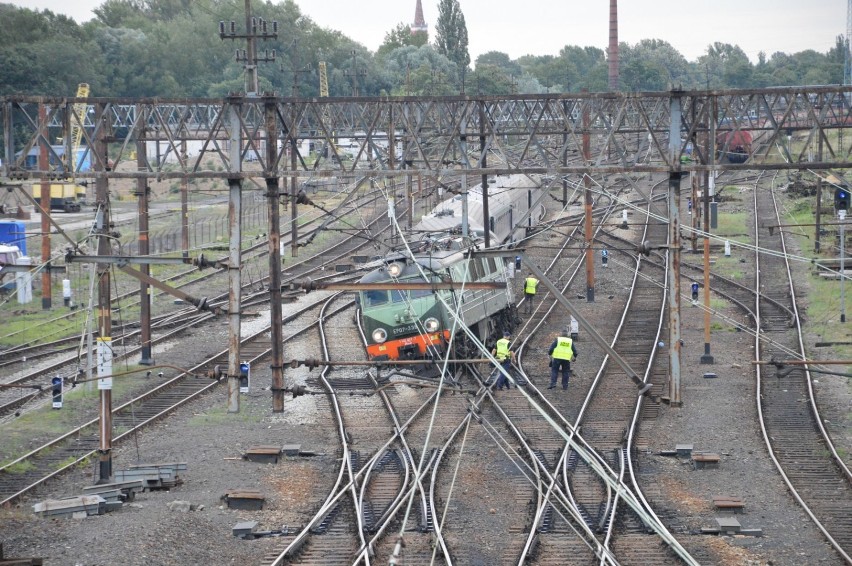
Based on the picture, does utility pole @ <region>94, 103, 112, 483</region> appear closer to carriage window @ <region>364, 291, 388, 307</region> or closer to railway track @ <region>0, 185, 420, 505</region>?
railway track @ <region>0, 185, 420, 505</region>

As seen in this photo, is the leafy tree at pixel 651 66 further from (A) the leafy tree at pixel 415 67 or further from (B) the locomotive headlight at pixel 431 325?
(B) the locomotive headlight at pixel 431 325

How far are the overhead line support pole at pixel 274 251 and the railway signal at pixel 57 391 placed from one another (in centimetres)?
471

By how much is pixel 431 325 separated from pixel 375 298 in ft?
4.55

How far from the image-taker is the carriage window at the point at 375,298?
25.4m

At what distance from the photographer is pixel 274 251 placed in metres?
19.5

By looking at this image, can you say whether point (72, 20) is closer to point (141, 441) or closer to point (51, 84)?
point (51, 84)

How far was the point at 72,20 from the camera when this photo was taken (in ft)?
302

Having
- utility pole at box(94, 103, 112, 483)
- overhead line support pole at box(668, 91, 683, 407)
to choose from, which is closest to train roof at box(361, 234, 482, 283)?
overhead line support pole at box(668, 91, 683, 407)

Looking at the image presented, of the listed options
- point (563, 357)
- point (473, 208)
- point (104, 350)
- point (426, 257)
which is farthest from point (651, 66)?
point (104, 350)

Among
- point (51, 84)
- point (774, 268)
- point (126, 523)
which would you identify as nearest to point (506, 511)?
point (126, 523)

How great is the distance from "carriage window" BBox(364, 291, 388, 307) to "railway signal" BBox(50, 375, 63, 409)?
21.4ft

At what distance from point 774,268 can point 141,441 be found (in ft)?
86.0

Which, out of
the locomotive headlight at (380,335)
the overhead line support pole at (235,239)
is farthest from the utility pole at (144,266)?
the locomotive headlight at (380,335)

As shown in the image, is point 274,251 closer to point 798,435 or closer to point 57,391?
point 57,391
